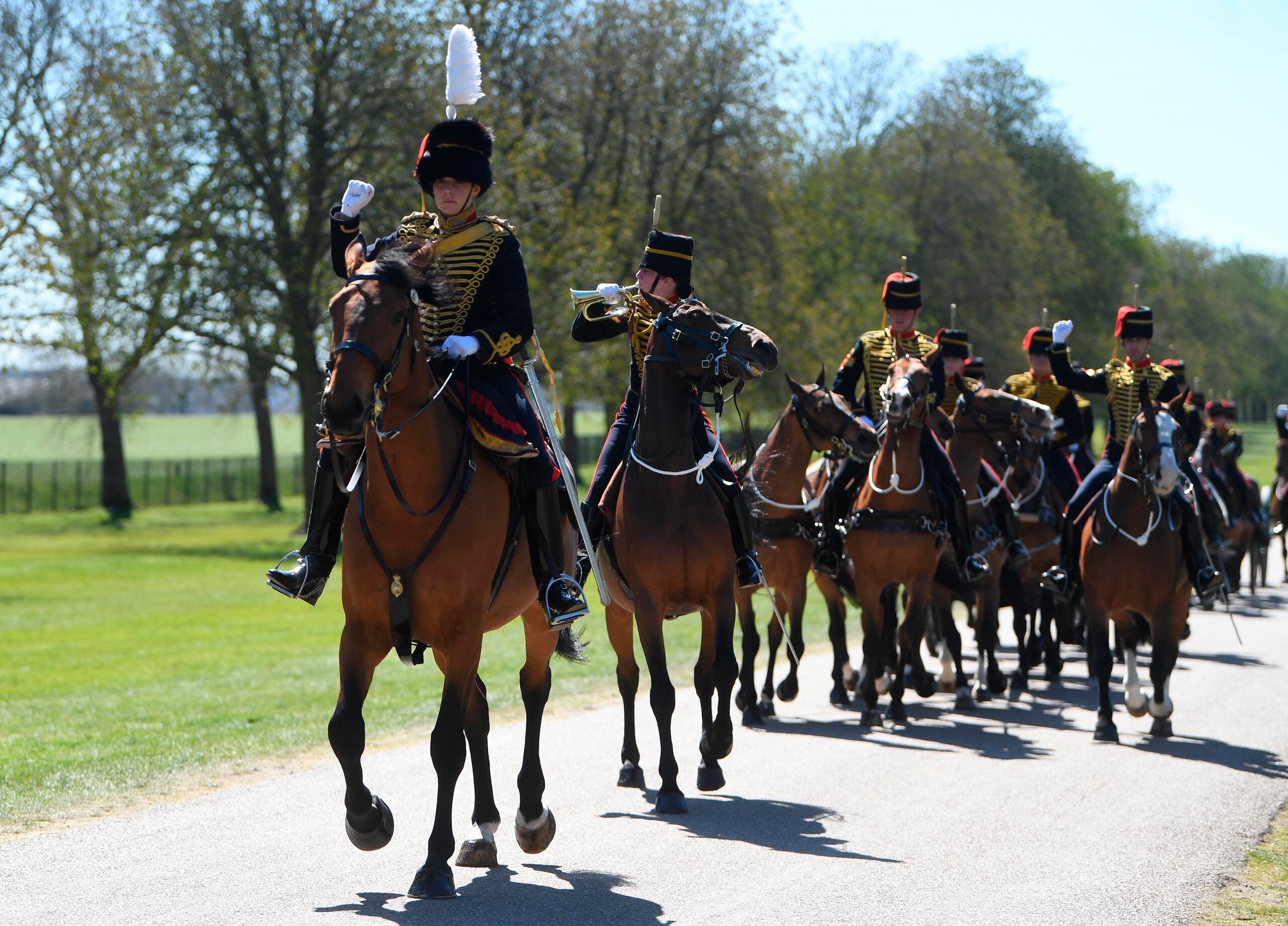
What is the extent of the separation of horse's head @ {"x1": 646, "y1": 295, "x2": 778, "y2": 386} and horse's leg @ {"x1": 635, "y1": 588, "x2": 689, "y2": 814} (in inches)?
53.1

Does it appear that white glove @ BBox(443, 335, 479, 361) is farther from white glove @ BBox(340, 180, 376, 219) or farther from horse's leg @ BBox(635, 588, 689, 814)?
horse's leg @ BBox(635, 588, 689, 814)

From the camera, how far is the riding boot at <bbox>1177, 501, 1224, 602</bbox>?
11.0m

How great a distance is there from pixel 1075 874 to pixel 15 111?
28.9 meters

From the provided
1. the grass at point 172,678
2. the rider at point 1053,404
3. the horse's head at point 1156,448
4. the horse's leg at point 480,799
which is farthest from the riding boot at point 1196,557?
the horse's leg at point 480,799

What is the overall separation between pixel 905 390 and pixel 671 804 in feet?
13.2

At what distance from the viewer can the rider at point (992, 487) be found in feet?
43.8

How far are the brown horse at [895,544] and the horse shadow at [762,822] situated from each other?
2.96m

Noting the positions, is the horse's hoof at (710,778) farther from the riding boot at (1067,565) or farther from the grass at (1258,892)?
the riding boot at (1067,565)

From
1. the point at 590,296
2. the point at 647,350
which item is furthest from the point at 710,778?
the point at 590,296

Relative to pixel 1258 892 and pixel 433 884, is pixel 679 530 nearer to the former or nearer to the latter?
pixel 433 884

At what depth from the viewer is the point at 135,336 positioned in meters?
29.4

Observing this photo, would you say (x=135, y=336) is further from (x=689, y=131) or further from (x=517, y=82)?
(x=689, y=131)

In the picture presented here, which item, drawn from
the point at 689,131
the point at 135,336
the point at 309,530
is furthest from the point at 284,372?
the point at 309,530

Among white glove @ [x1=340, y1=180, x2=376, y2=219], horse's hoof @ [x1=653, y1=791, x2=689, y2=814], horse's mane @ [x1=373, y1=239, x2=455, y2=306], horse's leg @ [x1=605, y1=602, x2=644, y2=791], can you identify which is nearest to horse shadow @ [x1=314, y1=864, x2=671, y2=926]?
horse's hoof @ [x1=653, y1=791, x2=689, y2=814]
